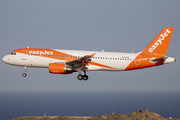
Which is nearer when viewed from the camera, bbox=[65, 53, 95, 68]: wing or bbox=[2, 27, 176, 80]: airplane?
bbox=[65, 53, 95, 68]: wing

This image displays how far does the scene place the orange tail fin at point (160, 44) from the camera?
42500 millimetres

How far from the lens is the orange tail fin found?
4250 centimetres

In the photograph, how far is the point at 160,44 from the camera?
1692 inches

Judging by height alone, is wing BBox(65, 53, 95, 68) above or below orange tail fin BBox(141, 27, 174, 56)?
below

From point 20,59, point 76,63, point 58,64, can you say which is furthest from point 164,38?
point 20,59

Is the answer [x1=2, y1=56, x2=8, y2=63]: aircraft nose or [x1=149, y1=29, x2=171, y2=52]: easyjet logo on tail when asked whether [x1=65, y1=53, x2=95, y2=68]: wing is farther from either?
[x1=2, y1=56, x2=8, y2=63]: aircraft nose

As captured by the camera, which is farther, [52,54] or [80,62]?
[52,54]

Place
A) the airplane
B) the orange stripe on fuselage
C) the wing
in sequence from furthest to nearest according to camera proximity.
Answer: the orange stripe on fuselage → the airplane → the wing

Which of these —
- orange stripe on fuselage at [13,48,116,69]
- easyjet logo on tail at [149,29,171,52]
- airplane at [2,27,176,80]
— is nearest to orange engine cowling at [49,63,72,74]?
airplane at [2,27,176,80]

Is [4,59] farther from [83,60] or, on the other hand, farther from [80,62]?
[83,60]

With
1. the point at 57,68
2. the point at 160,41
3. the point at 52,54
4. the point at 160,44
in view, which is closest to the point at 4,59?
the point at 52,54

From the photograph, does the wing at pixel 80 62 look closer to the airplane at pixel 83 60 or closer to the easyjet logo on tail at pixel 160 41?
the airplane at pixel 83 60

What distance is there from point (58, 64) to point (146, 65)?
1639cm

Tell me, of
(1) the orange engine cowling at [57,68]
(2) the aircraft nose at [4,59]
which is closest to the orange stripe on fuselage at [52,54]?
(1) the orange engine cowling at [57,68]
